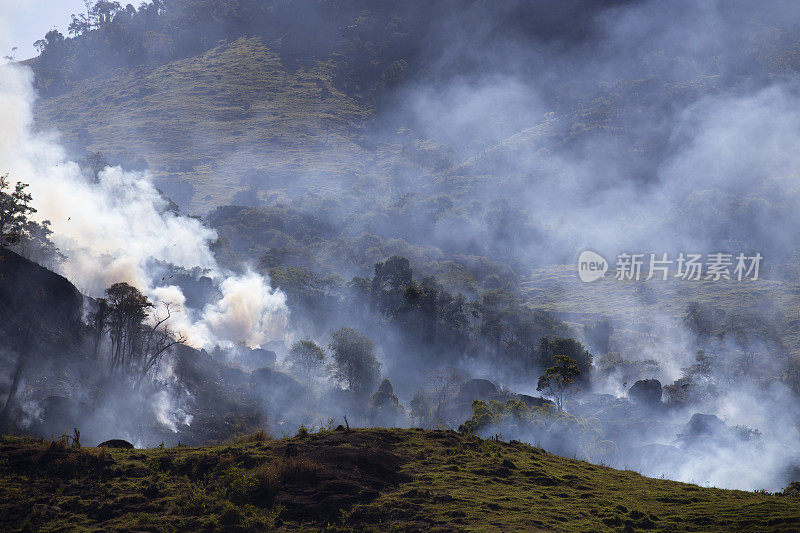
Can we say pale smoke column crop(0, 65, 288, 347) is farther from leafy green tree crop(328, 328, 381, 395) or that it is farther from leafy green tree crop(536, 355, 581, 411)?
leafy green tree crop(536, 355, 581, 411)

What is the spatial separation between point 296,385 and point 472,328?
157 ft

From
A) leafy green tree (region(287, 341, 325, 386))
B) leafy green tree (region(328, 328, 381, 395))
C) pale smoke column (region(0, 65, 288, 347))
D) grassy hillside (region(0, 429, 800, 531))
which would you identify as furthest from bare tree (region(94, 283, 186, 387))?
grassy hillside (region(0, 429, 800, 531))


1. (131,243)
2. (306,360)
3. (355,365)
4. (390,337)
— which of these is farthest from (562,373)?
(131,243)

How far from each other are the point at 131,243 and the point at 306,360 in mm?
46519

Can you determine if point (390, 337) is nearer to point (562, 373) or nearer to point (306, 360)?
point (306, 360)

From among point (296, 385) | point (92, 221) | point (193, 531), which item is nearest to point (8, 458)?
point (193, 531)

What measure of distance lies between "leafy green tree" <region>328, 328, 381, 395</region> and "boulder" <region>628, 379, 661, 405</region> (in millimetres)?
41151

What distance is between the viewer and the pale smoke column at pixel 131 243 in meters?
98.2

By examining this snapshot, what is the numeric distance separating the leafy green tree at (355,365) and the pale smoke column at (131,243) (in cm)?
2149

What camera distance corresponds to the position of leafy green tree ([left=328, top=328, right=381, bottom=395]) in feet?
309

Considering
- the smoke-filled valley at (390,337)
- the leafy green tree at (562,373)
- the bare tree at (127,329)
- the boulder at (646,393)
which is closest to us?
the smoke-filled valley at (390,337)

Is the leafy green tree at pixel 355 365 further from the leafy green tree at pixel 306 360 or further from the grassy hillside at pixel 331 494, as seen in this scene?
the grassy hillside at pixel 331 494

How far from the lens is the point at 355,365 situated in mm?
94875

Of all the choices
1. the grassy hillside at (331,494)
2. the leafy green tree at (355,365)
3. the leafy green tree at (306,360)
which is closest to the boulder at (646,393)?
the leafy green tree at (355,365)
